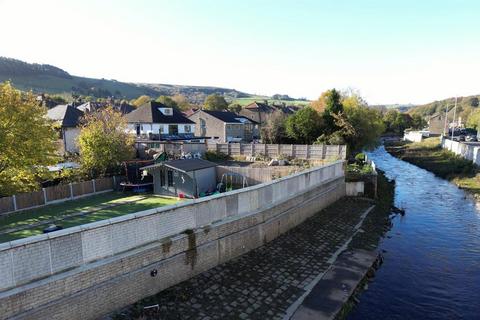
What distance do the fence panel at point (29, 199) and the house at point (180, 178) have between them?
23.1 ft

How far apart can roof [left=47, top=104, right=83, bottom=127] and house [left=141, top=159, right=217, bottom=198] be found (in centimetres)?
1770

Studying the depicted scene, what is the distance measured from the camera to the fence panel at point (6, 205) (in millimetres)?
18844

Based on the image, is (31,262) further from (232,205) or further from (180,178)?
(180,178)

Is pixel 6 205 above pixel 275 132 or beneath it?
beneath

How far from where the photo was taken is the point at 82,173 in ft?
85.6

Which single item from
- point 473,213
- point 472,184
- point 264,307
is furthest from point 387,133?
point 264,307

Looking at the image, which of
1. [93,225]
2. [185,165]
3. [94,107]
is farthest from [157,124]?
[93,225]

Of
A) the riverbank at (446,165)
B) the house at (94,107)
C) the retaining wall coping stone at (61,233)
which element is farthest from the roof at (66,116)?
the riverbank at (446,165)

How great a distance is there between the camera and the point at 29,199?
66.4 ft

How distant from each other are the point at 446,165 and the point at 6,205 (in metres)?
46.9

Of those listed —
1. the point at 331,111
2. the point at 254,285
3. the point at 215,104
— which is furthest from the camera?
the point at 215,104

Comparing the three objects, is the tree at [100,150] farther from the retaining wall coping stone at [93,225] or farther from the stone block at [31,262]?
the stone block at [31,262]

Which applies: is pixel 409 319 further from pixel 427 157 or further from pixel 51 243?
pixel 427 157

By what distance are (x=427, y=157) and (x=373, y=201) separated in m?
33.4
